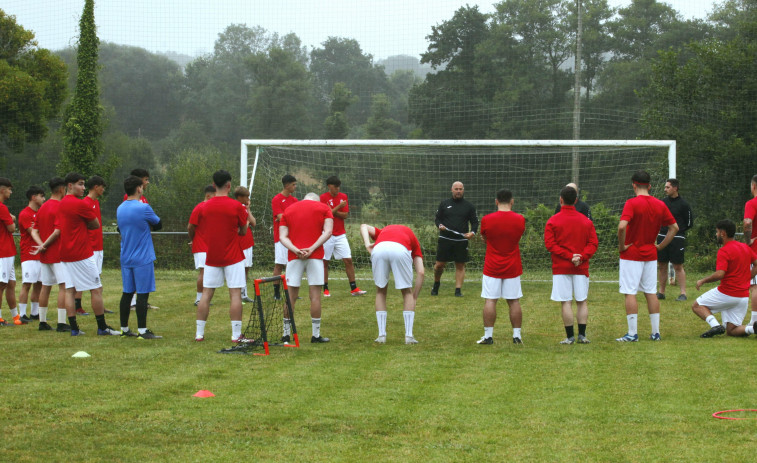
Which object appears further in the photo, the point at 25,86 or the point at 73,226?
the point at 25,86

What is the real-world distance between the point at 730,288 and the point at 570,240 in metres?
2.12

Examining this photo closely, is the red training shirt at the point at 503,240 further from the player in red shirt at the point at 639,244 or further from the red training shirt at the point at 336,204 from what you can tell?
the red training shirt at the point at 336,204

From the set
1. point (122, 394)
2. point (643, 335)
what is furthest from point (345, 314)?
point (122, 394)

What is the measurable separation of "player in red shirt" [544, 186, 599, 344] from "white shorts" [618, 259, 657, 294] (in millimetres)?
591

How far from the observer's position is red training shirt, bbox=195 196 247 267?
27.8 feet

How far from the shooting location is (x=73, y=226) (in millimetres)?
9164

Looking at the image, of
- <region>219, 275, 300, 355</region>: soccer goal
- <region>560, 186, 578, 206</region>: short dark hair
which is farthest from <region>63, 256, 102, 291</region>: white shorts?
<region>560, 186, 578, 206</region>: short dark hair

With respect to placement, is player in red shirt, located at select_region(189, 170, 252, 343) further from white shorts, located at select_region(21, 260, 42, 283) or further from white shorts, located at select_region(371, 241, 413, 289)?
white shorts, located at select_region(21, 260, 42, 283)

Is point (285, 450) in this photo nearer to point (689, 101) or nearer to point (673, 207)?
point (673, 207)

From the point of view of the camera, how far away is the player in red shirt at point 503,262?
8.63 meters

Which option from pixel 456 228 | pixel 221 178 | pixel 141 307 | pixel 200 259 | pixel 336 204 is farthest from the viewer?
pixel 456 228

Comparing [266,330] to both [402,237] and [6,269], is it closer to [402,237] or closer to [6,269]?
[402,237]

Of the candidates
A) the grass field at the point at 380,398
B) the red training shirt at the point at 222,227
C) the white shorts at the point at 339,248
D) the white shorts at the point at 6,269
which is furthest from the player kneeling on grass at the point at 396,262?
the white shorts at the point at 6,269

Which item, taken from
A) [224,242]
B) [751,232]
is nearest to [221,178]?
[224,242]
